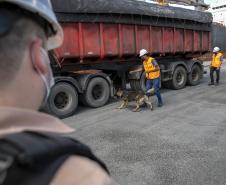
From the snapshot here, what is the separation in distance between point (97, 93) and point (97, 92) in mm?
30

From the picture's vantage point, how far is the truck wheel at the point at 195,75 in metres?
14.0

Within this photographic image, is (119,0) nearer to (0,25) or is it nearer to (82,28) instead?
(82,28)

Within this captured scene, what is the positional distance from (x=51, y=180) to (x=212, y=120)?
7499 mm

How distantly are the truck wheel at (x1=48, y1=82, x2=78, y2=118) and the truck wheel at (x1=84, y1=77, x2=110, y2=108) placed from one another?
532 millimetres

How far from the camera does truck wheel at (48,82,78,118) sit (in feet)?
29.4

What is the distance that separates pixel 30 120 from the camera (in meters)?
0.91

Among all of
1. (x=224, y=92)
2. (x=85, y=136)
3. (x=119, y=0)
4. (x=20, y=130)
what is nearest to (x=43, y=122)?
(x=20, y=130)

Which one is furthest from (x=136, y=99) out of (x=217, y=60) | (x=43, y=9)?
(x=43, y=9)

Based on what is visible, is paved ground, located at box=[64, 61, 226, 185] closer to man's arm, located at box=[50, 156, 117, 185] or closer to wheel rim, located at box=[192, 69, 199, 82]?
wheel rim, located at box=[192, 69, 199, 82]

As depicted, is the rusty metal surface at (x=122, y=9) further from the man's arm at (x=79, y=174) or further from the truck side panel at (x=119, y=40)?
the man's arm at (x=79, y=174)

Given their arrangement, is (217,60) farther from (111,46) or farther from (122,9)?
(111,46)

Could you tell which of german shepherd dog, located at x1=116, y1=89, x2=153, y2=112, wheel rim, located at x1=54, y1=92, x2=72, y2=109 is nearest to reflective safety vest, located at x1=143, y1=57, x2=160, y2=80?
german shepherd dog, located at x1=116, y1=89, x2=153, y2=112

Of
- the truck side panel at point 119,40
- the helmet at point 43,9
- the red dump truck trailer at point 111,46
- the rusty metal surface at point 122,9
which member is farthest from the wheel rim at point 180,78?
the helmet at point 43,9

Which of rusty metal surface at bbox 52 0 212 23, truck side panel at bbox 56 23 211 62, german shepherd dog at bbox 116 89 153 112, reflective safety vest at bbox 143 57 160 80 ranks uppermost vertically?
rusty metal surface at bbox 52 0 212 23
